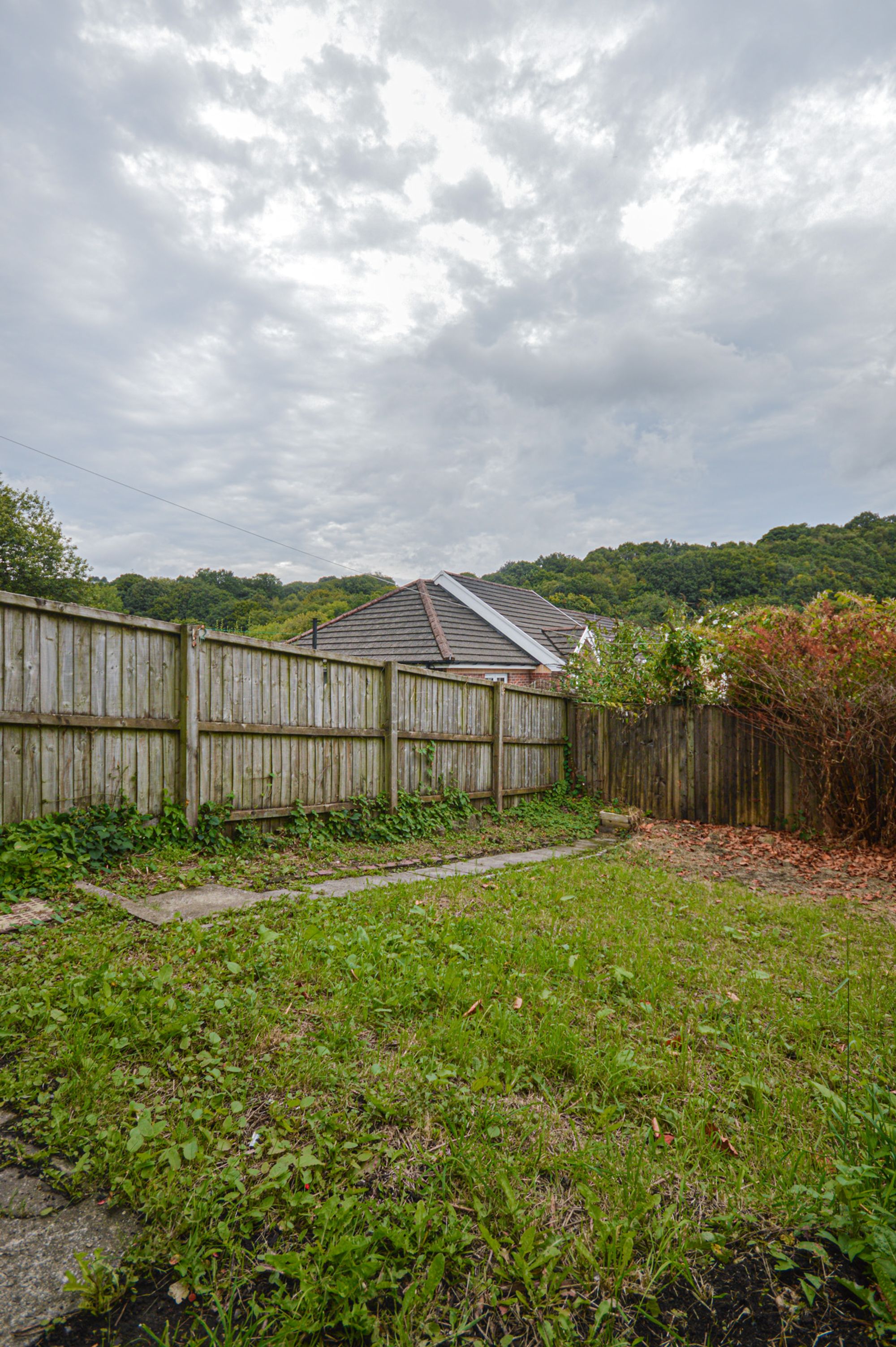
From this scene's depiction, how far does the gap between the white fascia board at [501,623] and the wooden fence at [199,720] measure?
9.86 m

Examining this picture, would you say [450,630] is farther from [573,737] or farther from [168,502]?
[168,502]

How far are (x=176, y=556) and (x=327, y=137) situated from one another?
79.1 ft

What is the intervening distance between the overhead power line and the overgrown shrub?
1607cm

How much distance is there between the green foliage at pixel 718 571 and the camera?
1762 centimetres

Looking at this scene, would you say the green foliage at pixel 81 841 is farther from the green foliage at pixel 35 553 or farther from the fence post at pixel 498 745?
the green foliage at pixel 35 553

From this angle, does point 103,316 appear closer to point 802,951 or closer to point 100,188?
point 100,188

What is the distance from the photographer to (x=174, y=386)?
14.4 m

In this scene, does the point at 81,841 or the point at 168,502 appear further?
the point at 168,502

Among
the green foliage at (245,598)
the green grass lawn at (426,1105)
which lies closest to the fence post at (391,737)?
the green grass lawn at (426,1105)

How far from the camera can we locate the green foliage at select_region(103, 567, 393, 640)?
30.8 metres

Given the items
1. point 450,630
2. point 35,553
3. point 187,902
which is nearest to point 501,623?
point 450,630

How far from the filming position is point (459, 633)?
57.1 ft

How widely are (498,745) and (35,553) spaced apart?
36.6 m

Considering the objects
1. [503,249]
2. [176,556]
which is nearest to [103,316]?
[503,249]
